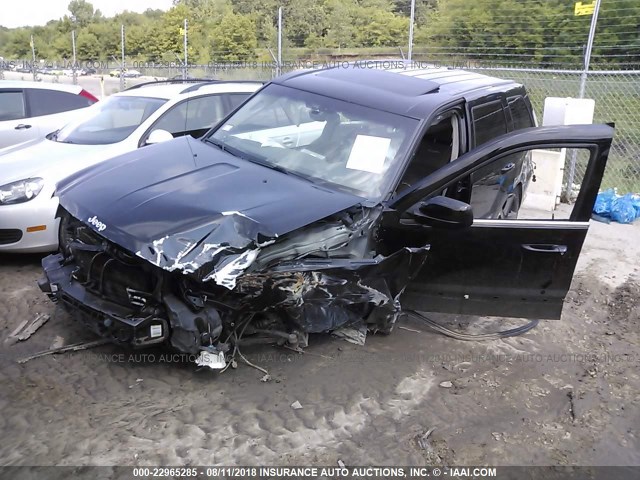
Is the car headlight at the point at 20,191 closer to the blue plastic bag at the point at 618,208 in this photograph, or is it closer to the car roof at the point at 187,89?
the car roof at the point at 187,89

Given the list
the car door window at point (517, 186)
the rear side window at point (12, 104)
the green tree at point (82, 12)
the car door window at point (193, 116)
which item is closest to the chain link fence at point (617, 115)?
the car door window at point (517, 186)

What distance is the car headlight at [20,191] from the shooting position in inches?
191

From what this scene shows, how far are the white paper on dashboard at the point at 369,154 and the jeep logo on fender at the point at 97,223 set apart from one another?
167 cm

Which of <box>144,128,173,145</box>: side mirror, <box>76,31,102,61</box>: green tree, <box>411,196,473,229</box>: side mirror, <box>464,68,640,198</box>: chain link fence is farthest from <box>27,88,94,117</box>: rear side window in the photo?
<box>76,31,102,61</box>: green tree

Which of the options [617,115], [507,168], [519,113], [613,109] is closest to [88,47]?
[613,109]

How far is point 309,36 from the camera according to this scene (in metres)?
16.6

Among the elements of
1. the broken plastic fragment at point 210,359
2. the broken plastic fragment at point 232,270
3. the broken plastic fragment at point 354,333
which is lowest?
the broken plastic fragment at point 354,333

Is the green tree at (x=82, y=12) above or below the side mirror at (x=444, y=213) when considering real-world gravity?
above

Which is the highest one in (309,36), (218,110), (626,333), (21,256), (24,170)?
(309,36)

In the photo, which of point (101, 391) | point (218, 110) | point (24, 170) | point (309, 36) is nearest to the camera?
point (101, 391)

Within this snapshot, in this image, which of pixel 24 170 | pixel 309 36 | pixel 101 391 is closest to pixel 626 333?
pixel 101 391

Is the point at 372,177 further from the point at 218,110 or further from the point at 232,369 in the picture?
the point at 218,110

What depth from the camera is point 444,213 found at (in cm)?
351

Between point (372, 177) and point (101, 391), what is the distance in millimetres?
2196
